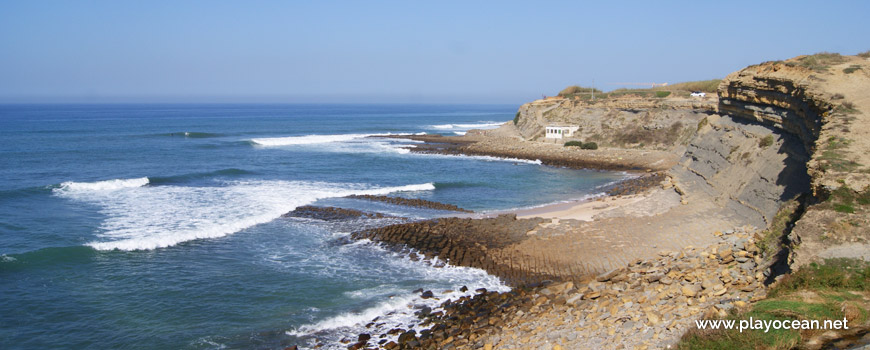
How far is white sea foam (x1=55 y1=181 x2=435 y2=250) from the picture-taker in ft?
71.4

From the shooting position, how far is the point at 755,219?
17.7 meters

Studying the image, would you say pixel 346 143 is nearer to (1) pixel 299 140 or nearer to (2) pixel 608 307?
(1) pixel 299 140

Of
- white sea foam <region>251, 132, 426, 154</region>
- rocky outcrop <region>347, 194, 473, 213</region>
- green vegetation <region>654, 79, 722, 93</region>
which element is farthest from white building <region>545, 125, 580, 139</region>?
rocky outcrop <region>347, 194, 473, 213</region>

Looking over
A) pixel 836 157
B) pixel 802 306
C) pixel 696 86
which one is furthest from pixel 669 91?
pixel 802 306

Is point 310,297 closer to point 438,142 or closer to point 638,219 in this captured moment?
point 638,219

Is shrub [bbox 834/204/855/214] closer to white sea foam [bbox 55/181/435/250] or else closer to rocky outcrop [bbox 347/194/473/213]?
rocky outcrop [bbox 347/194/473/213]

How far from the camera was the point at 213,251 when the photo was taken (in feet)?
65.8

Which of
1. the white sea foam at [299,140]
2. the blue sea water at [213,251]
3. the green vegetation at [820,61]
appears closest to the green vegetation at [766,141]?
the green vegetation at [820,61]

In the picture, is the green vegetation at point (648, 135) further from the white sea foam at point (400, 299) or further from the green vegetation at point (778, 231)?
the white sea foam at point (400, 299)

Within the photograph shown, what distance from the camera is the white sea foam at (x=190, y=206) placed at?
21.8 meters

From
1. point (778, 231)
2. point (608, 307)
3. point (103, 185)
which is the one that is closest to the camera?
point (608, 307)

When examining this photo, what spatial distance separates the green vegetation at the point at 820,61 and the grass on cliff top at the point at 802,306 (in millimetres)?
10739

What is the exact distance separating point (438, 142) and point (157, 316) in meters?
51.9

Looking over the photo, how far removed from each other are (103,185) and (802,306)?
35107 millimetres
